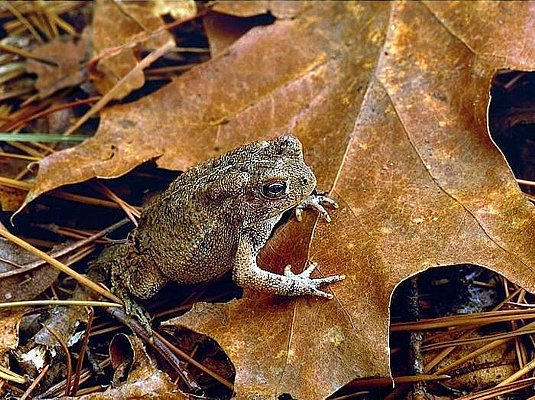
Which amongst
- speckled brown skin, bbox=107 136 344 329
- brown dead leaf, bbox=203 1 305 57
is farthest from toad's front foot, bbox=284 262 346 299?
brown dead leaf, bbox=203 1 305 57

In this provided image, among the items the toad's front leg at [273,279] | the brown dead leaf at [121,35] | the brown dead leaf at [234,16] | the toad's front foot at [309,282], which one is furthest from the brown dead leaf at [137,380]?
the brown dead leaf at [234,16]

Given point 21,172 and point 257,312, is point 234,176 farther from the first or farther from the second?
point 21,172

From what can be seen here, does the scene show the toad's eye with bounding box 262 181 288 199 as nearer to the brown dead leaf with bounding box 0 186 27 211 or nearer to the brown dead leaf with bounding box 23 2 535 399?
the brown dead leaf with bounding box 23 2 535 399

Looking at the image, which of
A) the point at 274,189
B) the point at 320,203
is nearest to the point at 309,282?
the point at 320,203

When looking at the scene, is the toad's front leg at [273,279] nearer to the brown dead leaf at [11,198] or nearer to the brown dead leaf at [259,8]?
the brown dead leaf at [11,198]

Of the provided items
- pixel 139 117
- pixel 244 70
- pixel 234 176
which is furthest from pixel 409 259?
pixel 139 117
